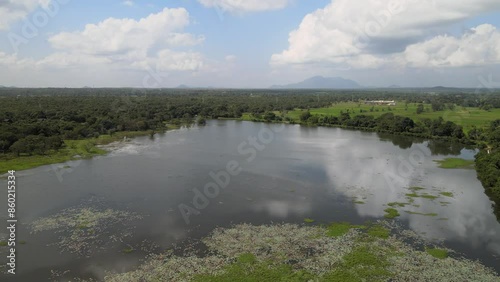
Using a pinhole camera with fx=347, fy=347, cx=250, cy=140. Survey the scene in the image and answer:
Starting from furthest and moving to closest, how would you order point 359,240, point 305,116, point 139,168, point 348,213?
point 305,116 → point 139,168 → point 348,213 → point 359,240

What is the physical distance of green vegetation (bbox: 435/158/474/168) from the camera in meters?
44.1

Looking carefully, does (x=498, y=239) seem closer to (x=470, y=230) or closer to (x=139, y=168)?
(x=470, y=230)

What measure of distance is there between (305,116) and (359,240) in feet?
222

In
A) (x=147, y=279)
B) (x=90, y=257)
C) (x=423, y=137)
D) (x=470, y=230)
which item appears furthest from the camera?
(x=423, y=137)

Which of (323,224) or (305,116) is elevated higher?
(305,116)

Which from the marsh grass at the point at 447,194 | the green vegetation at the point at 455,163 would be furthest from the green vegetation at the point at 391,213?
the green vegetation at the point at 455,163

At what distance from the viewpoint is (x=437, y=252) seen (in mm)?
21375

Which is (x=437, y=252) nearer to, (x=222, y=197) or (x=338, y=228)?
(x=338, y=228)

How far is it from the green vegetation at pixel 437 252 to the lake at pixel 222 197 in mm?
1528

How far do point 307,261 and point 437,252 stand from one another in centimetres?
833

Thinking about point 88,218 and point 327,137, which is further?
point 327,137

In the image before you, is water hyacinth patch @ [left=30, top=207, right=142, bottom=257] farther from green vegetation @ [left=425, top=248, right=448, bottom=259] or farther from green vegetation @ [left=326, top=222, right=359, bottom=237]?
green vegetation @ [left=425, top=248, right=448, bottom=259]

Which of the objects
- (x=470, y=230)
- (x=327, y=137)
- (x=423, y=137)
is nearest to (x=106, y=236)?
(x=470, y=230)

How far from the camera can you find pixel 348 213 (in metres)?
27.7
